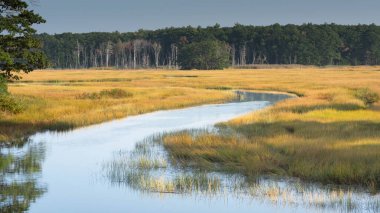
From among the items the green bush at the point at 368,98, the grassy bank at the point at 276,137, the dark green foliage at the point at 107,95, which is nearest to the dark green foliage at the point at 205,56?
the dark green foliage at the point at 107,95

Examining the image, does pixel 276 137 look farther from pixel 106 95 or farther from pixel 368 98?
pixel 106 95

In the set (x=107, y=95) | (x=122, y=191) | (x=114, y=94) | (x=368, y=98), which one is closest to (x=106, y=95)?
(x=107, y=95)

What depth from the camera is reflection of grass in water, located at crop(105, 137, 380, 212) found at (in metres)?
16.7

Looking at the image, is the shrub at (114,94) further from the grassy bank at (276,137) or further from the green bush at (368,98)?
the green bush at (368,98)

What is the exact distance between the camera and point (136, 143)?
96.0 feet

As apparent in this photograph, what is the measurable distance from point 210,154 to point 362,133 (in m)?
7.73

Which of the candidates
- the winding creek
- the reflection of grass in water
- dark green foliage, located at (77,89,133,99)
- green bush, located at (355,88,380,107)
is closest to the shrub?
dark green foliage, located at (77,89,133,99)

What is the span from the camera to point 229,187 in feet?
61.9

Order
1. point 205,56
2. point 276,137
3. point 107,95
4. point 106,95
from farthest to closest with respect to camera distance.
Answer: point 205,56 < point 107,95 < point 106,95 < point 276,137

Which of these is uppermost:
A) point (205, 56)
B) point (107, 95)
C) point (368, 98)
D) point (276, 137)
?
point (205, 56)

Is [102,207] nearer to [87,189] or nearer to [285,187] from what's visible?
[87,189]

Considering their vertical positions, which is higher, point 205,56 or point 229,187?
point 205,56

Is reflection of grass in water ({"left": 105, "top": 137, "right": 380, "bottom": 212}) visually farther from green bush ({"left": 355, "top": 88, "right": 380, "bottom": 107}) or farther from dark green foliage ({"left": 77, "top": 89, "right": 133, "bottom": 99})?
dark green foliage ({"left": 77, "top": 89, "right": 133, "bottom": 99})

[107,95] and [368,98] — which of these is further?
[107,95]
